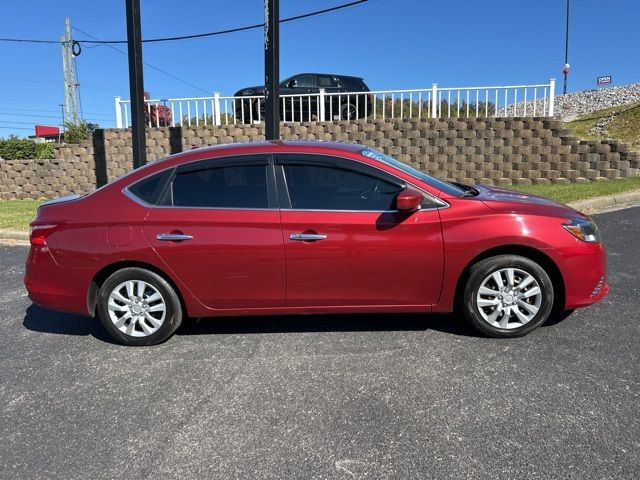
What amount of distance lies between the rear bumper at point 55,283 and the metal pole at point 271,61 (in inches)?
207

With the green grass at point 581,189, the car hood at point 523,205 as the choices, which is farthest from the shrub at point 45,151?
the car hood at point 523,205

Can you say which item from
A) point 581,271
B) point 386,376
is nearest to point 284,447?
point 386,376

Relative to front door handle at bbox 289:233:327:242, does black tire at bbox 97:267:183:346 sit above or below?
below

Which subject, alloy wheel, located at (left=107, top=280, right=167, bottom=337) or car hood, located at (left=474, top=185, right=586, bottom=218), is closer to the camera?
car hood, located at (left=474, top=185, right=586, bottom=218)

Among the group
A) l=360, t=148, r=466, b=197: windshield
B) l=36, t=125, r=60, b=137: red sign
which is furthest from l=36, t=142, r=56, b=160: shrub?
l=36, t=125, r=60, b=137: red sign

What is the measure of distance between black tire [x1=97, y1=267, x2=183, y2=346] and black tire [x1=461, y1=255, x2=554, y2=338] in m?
2.34

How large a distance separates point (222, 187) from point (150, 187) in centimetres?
61

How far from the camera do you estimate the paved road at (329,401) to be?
8.59 feet

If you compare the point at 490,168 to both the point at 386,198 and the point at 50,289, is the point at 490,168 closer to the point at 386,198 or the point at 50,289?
the point at 386,198

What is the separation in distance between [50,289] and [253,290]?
174cm

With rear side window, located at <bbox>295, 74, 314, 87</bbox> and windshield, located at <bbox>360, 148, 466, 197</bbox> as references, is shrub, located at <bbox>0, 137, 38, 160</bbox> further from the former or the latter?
windshield, located at <bbox>360, 148, 466, 197</bbox>

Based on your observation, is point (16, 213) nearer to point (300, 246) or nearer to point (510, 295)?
point (300, 246)

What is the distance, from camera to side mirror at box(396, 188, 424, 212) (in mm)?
3862

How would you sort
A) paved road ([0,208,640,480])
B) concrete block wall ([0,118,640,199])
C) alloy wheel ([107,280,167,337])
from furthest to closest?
concrete block wall ([0,118,640,199]) → alloy wheel ([107,280,167,337]) → paved road ([0,208,640,480])
